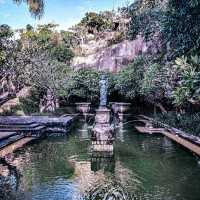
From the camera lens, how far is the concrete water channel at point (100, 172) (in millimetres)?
10898

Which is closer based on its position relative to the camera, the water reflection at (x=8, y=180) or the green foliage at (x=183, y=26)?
the water reflection at (x=8, y=180)

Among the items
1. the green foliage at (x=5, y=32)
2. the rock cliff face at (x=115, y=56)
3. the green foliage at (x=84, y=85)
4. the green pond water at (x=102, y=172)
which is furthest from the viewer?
the rock cliff face at (x=115, y=56)

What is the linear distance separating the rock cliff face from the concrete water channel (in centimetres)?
2649

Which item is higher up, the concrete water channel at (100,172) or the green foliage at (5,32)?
the green foliage at (5,32)

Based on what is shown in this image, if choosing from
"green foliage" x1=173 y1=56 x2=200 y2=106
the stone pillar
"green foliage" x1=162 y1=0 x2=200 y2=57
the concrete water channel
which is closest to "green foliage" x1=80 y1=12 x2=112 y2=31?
"green foliage" x1=162 y1=0 x2=200 y2=57

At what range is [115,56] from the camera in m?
48.3

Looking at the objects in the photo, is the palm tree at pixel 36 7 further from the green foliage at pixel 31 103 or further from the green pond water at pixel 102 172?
the green foliage at pixel 31 103

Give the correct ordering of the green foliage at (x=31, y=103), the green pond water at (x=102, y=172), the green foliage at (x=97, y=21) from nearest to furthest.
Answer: the green pond water at (x=102, y=172), the green foliage at (x=31, y=103), the green foliage at (x=97, y=21)

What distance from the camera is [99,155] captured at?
16938 mm

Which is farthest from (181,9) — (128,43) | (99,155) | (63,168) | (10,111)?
(128,43)

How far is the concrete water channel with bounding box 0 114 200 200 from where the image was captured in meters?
10.9

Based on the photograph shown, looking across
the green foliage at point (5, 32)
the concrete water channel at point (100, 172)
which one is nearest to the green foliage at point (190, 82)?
the concrete water channel at point (100, 172)

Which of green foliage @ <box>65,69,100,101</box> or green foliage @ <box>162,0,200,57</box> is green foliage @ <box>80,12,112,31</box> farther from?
green foliage @ <box>162,0,200,57</box>

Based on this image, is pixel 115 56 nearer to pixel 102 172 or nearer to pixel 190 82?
pixel 190 82
